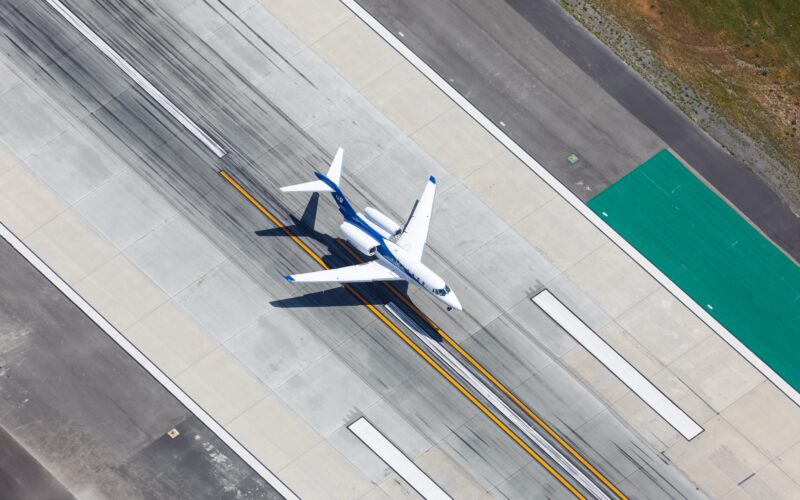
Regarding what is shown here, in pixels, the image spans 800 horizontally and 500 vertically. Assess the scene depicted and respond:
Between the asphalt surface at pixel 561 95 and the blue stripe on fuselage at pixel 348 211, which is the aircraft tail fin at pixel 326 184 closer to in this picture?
the blue stripe on fuselage at pixel 348 211

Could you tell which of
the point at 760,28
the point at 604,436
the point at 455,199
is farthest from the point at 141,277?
the point at 760,28

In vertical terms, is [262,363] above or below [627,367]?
below

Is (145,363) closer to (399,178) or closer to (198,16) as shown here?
(399,178)

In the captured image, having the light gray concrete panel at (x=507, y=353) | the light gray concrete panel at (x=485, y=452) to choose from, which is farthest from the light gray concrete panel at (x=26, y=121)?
the light gray concrete panel at (x=485, y=452)

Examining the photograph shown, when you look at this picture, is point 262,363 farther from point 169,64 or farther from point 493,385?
point 169,64

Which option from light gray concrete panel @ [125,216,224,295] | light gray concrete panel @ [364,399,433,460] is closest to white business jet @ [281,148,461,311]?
light gray concrete panel @ [125,216,224,295]

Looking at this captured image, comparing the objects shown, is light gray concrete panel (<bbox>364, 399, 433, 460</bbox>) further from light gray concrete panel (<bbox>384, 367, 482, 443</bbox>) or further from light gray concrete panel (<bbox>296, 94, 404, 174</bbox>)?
light gray concrete panel (<bbox>296, 94, 404, 174</bbox>)

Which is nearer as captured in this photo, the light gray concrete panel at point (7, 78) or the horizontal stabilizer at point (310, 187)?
the horizontal stabilizer at point (310, 187)
